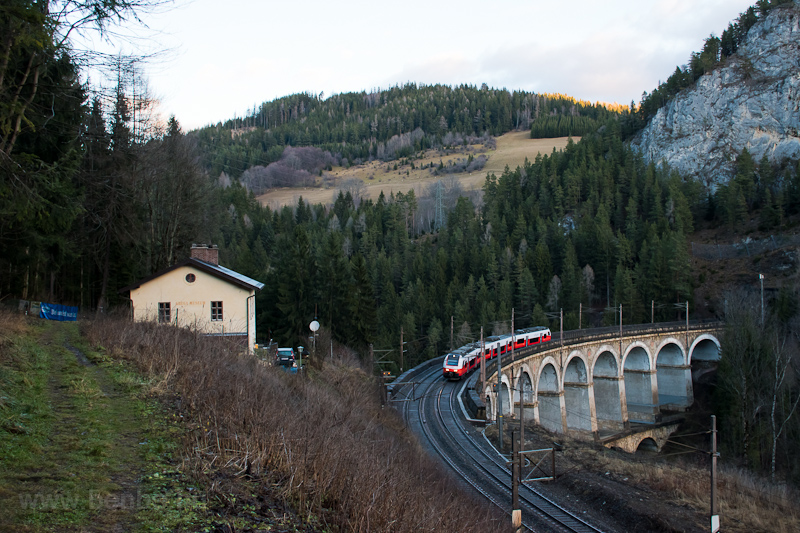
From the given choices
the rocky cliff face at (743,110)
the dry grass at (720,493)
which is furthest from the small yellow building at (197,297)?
the rocky cliff face at (743,110)

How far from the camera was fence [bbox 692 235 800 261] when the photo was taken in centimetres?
7881

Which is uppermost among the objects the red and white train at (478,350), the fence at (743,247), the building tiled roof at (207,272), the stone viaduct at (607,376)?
the fence at (743,247)

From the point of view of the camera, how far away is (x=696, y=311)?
74.2m

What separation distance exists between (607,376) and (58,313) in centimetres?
4686

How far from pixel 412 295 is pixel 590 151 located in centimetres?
6194

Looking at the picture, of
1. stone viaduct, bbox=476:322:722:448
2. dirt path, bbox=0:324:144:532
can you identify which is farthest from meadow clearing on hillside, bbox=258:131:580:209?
dirt path, bbox=0:324:144:532

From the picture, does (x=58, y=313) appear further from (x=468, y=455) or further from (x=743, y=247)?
(x=743, y=247)

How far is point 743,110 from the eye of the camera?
110812 millimetres

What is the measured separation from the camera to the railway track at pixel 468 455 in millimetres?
18906

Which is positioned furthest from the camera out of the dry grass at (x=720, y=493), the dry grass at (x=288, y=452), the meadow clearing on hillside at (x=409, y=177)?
the meadow clearing on hillside at (x=409, y=177)

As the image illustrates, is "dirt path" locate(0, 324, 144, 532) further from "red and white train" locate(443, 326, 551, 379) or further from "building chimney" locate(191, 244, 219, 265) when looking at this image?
"red and white train" locate(443, 326, 551, 379)

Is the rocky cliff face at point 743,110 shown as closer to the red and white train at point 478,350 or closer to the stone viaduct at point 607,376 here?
the stone viaduct at point 607,376

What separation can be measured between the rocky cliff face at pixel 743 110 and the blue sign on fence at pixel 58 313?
4487 inches

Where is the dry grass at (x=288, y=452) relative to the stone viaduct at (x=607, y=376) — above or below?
above
